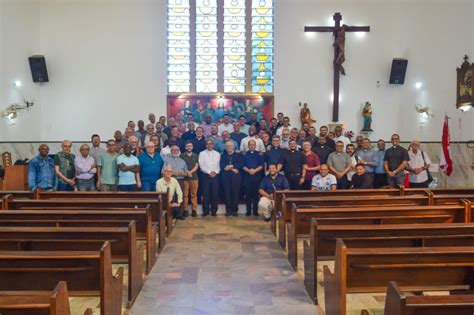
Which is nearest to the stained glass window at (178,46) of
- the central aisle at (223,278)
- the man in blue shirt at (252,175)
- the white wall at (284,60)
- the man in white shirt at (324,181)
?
the white wall at (284,60)

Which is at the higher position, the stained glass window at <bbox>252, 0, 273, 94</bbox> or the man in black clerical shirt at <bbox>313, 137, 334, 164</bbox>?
the stained glass window at <bbox>252, 0, 273, 94</bbox>

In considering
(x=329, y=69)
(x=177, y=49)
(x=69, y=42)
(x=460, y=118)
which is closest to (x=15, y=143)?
(x=69, y=42)

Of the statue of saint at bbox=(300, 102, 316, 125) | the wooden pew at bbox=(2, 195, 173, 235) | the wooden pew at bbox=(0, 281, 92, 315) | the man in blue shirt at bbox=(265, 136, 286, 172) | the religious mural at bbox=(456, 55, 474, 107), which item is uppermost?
the religious mural at bbox=(456, 55, 474, 107)

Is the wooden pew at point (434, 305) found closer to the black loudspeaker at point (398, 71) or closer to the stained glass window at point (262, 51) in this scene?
the stained glass window at point (262, 51)

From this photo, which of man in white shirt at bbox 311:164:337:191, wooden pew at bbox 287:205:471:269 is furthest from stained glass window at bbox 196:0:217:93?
wooden pew at bbox 287:205:471:269

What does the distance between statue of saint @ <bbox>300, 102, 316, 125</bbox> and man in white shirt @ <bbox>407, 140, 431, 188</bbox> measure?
11.5 ft

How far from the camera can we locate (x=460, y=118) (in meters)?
11.4

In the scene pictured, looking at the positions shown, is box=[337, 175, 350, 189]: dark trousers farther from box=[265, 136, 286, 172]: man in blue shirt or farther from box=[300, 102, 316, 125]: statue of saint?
box=[300, 102, 316, 125]: statue of saint

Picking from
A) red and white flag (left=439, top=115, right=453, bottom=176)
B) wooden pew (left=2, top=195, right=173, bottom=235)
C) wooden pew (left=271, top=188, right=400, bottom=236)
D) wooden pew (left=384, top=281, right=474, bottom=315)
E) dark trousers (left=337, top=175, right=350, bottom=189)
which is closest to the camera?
wooden pew (left=384, top=281, right=474, bottom=315)

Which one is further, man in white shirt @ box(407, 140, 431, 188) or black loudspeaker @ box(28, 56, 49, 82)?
black loudspeaker @ box(28, 56, 49, 82)

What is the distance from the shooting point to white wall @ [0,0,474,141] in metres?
12.4

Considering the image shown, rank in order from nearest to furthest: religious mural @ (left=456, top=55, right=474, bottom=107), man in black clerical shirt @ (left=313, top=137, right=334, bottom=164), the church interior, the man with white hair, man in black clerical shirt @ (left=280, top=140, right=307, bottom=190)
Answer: the church interior
man in black clerical shirt @ (left=280, top=140, right=307, bottom=190)
man in black clerical shirt @ (left=313, top=137, right=334, bottom=164)
the man with white hair
religious mural @ (left=456, top=55, right=474, bottom=107)

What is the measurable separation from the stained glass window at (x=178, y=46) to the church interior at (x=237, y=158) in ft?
0.12

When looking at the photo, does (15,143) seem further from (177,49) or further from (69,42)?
(177,49)
